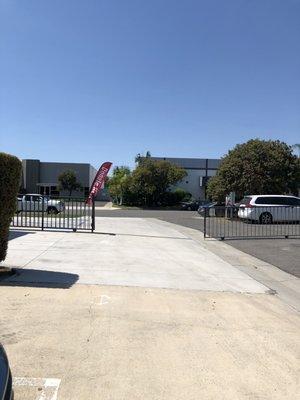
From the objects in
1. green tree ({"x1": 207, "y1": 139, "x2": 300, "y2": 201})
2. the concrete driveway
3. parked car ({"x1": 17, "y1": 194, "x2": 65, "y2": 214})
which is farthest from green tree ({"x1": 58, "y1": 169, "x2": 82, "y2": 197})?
the concrete driveway

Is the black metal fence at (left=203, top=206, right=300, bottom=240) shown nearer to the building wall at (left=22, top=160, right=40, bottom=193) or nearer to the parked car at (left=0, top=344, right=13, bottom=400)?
the parked car at (left=0, top=344, right=13, bottom=400)

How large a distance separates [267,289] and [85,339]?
4.99 metres

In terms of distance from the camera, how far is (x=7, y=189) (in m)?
9.19

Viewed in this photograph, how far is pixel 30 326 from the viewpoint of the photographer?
6.48 metres

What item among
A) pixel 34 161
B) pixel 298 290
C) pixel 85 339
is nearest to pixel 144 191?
pixel 34 161

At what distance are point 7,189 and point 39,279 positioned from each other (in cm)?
166

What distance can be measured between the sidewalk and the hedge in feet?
2.82

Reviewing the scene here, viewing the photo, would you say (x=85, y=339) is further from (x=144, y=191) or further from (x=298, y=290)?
(x=144, y=191)

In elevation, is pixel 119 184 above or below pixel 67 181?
below

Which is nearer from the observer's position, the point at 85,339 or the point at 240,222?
the point at 85,339

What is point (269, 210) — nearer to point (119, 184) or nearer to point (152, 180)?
point (152, 180)

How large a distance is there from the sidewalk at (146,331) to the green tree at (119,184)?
5222cm

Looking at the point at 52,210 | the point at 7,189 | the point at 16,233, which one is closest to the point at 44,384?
the point at 7,189

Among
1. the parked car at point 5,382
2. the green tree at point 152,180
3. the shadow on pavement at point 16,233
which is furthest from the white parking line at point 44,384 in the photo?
the green tree at point 152,180
